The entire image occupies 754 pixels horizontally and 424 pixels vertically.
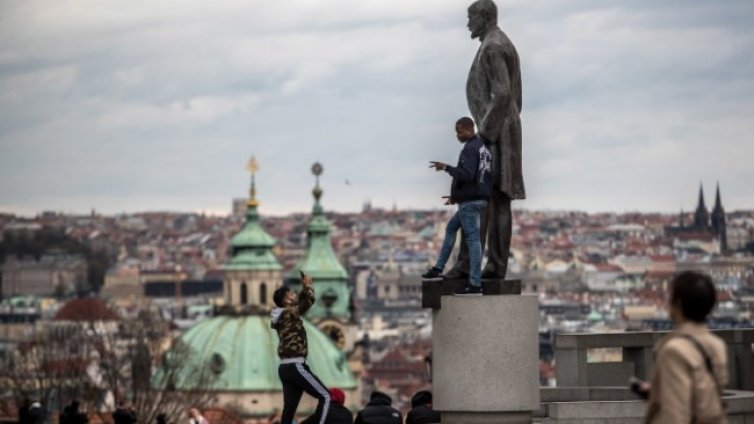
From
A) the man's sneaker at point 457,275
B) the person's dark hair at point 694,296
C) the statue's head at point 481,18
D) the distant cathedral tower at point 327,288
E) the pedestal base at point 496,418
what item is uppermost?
the distant cathedral tower at point 327,288

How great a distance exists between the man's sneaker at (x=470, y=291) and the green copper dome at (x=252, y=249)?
123 meters

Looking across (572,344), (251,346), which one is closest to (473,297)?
(572,344)

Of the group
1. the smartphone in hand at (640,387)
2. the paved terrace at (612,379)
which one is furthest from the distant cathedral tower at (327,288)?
the smartphone in hand at (640,387)

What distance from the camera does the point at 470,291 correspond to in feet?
56.6

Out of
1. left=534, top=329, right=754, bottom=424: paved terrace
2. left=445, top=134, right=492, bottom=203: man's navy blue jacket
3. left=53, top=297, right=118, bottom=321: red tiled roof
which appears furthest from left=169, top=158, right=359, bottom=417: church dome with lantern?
left=445, top=134, right=492, bottom=203: man's navy blue jacket

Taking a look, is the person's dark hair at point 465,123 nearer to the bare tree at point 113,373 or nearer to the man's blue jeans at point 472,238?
the man's blue jeans at point 472,238

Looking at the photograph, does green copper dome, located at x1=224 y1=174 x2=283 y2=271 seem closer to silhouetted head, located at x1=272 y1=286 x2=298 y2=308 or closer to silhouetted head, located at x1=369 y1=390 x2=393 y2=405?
silhouetted head, located at x1=369 y1=390 x2=393 y2=405

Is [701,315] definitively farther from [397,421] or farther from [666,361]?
[397,421]

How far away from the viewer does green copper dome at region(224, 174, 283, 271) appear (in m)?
142

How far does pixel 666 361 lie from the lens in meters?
11.7

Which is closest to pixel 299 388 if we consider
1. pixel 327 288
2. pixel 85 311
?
pixel 327 288

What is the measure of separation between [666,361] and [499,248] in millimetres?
6112

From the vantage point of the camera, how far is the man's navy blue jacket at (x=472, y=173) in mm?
17281

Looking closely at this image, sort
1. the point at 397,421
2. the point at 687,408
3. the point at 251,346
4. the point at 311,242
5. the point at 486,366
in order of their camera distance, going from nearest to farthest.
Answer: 1. the point at 687,408
2. the point at 486,366
3. the point at 397,421
4. the point at 251,346
5. the point at 311,242
